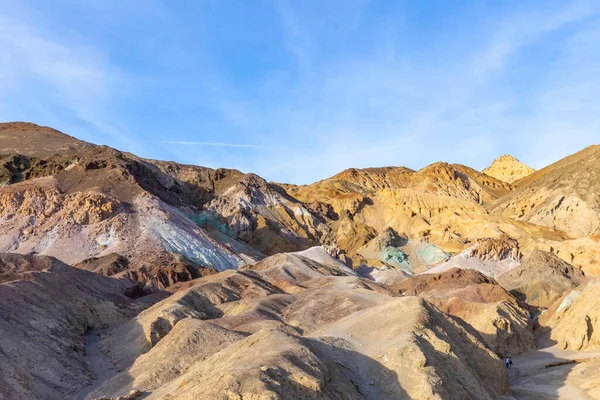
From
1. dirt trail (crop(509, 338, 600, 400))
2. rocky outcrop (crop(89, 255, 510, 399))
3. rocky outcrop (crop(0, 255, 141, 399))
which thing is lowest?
dirt trail (crop(509, 338, 600, 400))

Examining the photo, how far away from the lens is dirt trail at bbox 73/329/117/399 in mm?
23559

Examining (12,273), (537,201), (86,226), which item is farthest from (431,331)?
(537,201)

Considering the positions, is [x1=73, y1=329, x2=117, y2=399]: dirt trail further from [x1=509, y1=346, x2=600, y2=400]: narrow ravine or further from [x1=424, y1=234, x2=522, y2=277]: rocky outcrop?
[x1=424, y1=234, x2=522, y2=277]: rocky outcrop

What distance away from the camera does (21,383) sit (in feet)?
72.3

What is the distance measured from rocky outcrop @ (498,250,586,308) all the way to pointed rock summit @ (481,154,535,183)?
349 feet

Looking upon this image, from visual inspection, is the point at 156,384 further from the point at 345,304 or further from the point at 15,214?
the point at 15,214

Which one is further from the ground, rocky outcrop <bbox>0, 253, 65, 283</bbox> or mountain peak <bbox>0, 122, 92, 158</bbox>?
mountain peak <bbox>0, 122, 92, 158</bbox>

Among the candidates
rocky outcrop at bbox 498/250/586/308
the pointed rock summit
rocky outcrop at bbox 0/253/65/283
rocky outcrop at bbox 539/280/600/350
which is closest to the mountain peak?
rocky outcrop at bbox 0/253/65/283

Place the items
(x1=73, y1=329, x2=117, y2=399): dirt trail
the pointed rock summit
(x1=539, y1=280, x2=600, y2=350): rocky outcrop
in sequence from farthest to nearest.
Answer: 1. the pointed rock summit
2. (x1=539, y1=280, x2=600, y2=350): rocky outcrop
3. (x1=73, y1=329, x2=117, y2=399): dirt trail

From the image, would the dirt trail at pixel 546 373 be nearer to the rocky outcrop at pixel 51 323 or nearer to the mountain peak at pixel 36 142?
the rocky outcrop at pixel 51 323

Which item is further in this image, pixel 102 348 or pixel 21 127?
pixel 21 127

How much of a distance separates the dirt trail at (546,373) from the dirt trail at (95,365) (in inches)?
685

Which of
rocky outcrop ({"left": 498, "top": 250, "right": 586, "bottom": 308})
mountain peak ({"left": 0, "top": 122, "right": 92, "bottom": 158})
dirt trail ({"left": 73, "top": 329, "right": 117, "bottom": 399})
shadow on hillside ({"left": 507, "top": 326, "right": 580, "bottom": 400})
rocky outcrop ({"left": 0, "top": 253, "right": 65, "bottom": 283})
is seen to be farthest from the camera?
mountain peak ({"left": 0, "top": 122, "right": 92, "bottom": 158})

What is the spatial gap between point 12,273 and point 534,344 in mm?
34333
